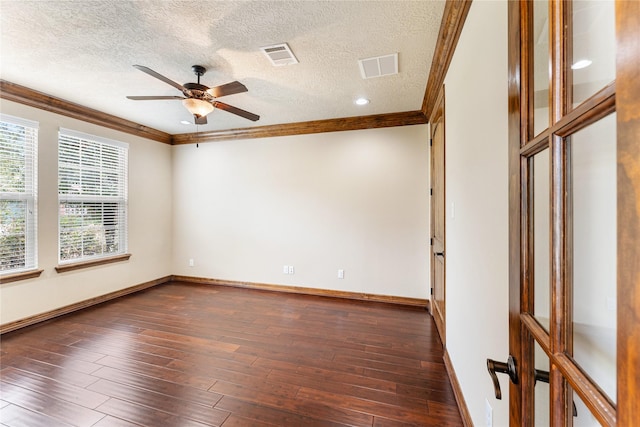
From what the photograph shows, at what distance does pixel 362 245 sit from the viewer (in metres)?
3.82

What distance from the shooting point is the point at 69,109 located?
3283mm

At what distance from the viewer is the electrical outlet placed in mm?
1219

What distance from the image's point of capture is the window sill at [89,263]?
10.7 ft

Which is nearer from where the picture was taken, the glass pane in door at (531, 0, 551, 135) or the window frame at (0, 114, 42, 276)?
the glass pane in door at (531, 0, 551, 135)

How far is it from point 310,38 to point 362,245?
8.54 feet

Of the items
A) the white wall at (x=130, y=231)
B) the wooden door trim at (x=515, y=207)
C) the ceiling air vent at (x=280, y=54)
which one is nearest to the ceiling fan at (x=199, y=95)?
the ceiling air vent at (x=280, y=54)

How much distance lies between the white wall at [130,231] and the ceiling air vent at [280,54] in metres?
2.84

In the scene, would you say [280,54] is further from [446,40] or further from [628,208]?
[628,208]

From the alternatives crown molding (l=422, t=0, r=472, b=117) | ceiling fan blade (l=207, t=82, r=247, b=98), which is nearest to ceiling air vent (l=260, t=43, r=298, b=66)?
ceiling fan blade (l=207, t=82, r=247, b=98)

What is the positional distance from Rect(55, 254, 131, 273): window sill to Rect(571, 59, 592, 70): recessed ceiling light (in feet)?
15.0

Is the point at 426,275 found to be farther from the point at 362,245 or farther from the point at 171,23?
the point at 171,23

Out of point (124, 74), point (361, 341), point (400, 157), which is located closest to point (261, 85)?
point (124, 74)

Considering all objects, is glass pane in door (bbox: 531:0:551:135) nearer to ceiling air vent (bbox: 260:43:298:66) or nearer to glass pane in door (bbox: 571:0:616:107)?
glass pane in door (bbox: 571:0:616:107)

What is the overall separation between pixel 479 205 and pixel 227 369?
2186mm
